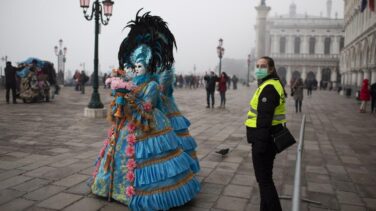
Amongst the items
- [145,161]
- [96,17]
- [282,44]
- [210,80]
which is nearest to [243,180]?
[145,161]

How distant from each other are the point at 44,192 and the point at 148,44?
205 cm

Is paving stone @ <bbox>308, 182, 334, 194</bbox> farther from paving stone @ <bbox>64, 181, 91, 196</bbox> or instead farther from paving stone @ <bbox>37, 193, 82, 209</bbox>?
paving stone @ <bbox>37, 193, 82, 209</bbox>

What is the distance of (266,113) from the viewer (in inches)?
120

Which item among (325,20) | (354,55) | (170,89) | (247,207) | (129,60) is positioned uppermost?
(325,20)

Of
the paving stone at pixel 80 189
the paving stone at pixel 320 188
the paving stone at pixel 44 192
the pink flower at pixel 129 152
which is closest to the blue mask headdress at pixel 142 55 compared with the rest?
the pink flower at pixel 129 152

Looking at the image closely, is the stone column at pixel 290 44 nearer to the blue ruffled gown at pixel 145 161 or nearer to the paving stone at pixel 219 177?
the paving stone at pixel 219 177

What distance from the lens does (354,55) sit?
32125mm

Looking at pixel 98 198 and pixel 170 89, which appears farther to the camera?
pixel 170 89

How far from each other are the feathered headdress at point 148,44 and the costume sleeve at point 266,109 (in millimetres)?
1320

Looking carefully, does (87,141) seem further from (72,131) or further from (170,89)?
(170,89)

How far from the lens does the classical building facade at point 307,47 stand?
65.5 m

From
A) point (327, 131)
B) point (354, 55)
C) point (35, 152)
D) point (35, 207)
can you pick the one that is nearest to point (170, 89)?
point (35, 207)

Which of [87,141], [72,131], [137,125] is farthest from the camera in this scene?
[72,131]

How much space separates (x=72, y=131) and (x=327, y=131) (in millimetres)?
6430
